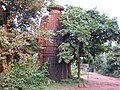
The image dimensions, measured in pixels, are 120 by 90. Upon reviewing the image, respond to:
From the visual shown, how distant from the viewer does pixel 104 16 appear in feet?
42.7

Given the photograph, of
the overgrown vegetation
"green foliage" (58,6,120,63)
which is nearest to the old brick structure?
"green foliage" (58,6,120,63)

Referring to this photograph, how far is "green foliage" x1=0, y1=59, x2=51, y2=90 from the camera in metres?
9.43

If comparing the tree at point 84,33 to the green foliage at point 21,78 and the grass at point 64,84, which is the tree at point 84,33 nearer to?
the grass at point 64,84

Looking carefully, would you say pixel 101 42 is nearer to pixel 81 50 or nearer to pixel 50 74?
pixel 81 50

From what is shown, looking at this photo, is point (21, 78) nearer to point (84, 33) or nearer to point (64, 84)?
point (64, 84)

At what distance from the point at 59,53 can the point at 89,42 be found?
1.86 meters

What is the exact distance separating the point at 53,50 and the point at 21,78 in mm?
3326

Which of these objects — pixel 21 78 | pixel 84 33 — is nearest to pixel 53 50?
pixel 84 33

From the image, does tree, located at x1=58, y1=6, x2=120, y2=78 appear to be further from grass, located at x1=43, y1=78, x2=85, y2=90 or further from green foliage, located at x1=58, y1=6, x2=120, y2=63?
grass, located at x1=43, y1=78, x2=85, y2=90

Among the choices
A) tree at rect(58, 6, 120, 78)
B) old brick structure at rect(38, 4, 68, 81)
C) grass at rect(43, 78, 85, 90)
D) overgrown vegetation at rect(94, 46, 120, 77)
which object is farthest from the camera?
overgrown vegetation at rect(94, 46, 120, 77)

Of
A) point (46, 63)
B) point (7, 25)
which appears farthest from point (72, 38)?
point (7, 25)

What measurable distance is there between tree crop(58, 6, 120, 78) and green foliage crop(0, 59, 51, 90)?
69.4 inches

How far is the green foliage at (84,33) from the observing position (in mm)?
11609

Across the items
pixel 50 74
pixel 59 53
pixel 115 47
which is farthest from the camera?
pixel 115 47
